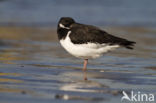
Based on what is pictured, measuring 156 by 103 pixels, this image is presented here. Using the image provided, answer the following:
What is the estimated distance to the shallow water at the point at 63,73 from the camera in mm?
5945

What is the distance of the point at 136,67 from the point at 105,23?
262 inches

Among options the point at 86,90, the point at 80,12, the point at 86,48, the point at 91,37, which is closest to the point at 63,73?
the point at 86,48

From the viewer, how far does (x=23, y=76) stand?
7.16 m

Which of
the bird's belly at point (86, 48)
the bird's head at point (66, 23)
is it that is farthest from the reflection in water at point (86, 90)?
the bird's head at point (66, 23)

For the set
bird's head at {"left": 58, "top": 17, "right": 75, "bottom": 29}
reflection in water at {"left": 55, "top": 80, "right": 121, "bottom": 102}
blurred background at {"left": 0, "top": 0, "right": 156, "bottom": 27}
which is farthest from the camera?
blurred background at {"left": 0, "top": 0, "right": 156, "bottom": 27}

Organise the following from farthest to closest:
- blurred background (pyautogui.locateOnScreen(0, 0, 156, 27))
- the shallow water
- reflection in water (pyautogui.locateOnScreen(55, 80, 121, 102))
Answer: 1. blurred background (pyautogui.locateOnScreen(0, 0, 156, 27))
2. the shallow water
3. reflection in water (pyautogui.locateOnScreen(55, 80, 121, 102))

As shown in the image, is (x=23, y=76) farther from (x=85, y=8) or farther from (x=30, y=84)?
(x=85, y=8)

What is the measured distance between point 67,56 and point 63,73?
2.13 meters

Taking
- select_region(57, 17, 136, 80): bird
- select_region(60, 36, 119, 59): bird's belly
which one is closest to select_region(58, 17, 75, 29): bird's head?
select_region(57, 17, 136, 80): bird

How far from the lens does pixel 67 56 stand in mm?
9734

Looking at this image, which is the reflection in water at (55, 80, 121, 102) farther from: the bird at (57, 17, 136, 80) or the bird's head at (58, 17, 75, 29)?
the bird's head at (58, 17, 75, 29)

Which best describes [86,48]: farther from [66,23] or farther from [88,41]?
[66,23]

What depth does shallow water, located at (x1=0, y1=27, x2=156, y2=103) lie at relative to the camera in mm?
5945

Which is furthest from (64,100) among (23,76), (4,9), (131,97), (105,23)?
(4,9)
